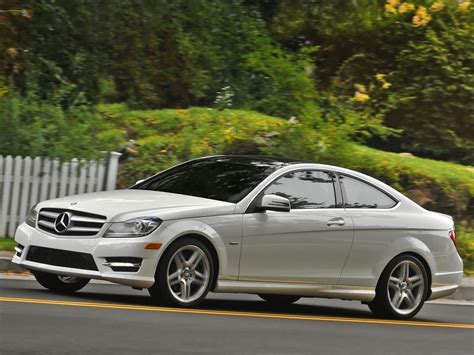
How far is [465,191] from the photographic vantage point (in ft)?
64.8

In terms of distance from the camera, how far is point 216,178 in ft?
37.7

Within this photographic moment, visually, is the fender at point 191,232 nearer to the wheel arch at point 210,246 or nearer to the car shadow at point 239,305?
the wheel arch at point 210,246

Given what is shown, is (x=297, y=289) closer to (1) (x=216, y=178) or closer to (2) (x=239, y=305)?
(2) (x=239, y=305)

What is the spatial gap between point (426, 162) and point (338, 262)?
30.9ft

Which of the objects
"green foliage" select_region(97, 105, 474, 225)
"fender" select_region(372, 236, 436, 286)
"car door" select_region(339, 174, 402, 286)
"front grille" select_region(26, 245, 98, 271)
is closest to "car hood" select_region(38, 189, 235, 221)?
"front grille" select_region(26, 245, 98, 271)

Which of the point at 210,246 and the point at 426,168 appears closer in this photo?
Result: the point at 210,246

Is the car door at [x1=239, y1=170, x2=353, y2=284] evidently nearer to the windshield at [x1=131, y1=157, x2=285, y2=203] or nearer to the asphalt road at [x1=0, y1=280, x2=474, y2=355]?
the windshield at [x1=131, y1=157, x2=285, y2=203]

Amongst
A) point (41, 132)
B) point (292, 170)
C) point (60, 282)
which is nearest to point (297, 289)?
point (292, 170)

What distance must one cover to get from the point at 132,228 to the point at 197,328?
1359 millimetres

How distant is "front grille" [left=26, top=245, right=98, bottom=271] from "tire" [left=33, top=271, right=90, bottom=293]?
574 mm

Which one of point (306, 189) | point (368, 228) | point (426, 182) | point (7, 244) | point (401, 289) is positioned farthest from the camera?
point (426, 182)

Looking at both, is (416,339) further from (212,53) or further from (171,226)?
(212,53)

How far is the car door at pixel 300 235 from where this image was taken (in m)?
11.0

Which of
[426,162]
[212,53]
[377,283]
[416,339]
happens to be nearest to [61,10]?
[212,53]
